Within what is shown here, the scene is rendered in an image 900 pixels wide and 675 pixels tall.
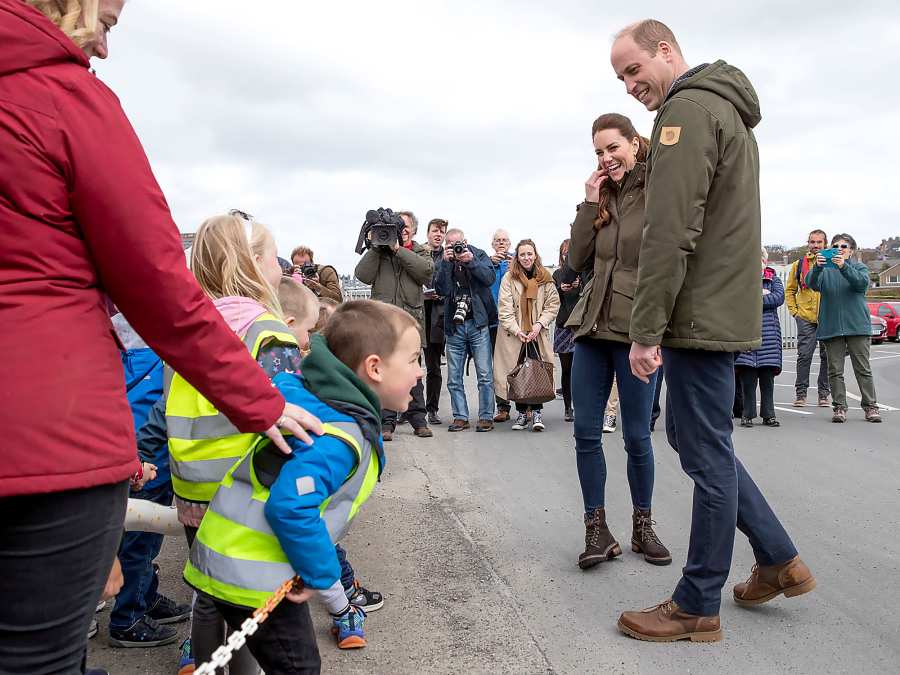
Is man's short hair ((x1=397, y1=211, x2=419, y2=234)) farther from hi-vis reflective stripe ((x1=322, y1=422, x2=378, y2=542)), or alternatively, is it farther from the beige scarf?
hi-vis reflective stripe ((x1=322, y1=422, x2=378, y2=542))

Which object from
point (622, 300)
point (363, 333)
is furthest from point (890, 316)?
point (363, 333)

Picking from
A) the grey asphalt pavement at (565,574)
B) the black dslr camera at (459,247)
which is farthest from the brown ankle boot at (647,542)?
the black dslr camera at (459,247)

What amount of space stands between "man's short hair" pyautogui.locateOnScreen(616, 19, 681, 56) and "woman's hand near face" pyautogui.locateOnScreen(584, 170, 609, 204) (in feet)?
2.73

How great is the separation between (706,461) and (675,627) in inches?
26.1

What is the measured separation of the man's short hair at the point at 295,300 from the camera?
3.90 metres

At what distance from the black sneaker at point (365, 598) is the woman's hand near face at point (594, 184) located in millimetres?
2171

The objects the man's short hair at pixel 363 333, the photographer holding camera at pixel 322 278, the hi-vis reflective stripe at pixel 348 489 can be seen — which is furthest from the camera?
the photographer holding camera at pixel 322 278

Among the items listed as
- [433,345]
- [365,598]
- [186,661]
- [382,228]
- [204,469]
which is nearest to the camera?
[204,469]

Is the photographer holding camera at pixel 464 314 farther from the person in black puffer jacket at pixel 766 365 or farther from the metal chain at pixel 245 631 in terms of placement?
the metal chain at pixel 245 631

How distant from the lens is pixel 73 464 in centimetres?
150

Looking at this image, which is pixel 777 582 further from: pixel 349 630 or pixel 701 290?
pixel 349 630

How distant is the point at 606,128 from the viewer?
4.11m

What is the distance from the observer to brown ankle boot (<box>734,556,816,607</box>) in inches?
136

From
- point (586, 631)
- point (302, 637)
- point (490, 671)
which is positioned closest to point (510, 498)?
point (586, 631)
